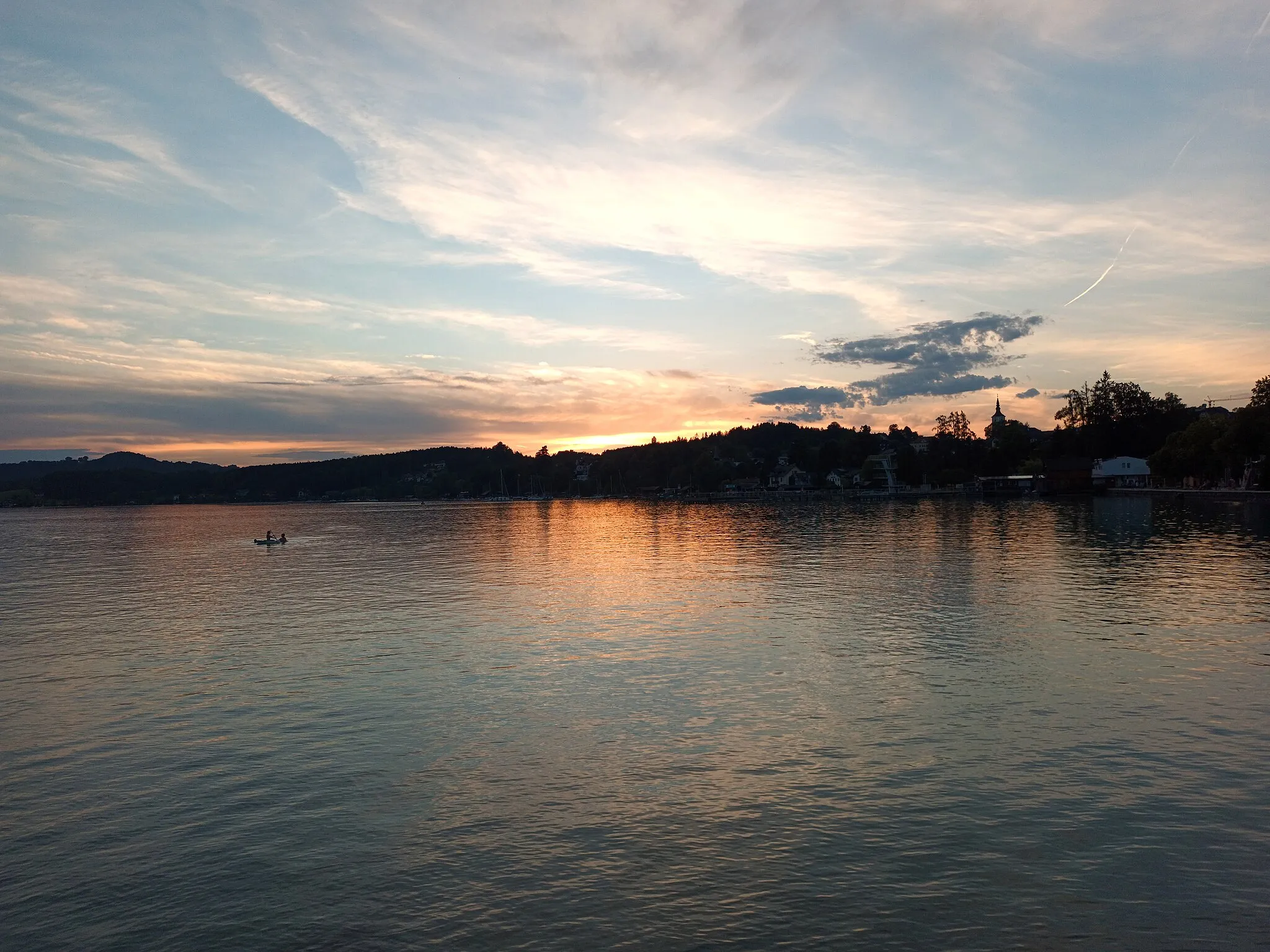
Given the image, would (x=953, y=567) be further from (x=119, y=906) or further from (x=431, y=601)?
(x=119, y=906)

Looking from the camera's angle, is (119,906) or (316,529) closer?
(119,906)

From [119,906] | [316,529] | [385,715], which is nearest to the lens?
[119,906]

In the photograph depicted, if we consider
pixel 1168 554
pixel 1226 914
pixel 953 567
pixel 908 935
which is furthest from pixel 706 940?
pixel 1168 554

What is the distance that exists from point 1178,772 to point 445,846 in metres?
16.7

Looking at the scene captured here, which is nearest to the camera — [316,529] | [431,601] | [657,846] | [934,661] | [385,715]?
[657,846]

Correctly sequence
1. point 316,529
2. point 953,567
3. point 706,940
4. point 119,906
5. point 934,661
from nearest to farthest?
1. point 706,940
2. point 119,906
3. point 934,661
4. point 953,567
5. point 316,529

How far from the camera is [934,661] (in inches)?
1248


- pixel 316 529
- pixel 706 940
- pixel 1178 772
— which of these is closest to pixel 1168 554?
pixel 1178 772

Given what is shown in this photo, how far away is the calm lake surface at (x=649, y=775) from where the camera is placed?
1352cm

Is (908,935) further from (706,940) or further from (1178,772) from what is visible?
(1178,772)

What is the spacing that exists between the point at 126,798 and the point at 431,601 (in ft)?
110

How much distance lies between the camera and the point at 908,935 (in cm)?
1263

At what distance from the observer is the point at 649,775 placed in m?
19.9

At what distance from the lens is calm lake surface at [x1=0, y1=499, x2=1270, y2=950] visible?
13523 millimetres
